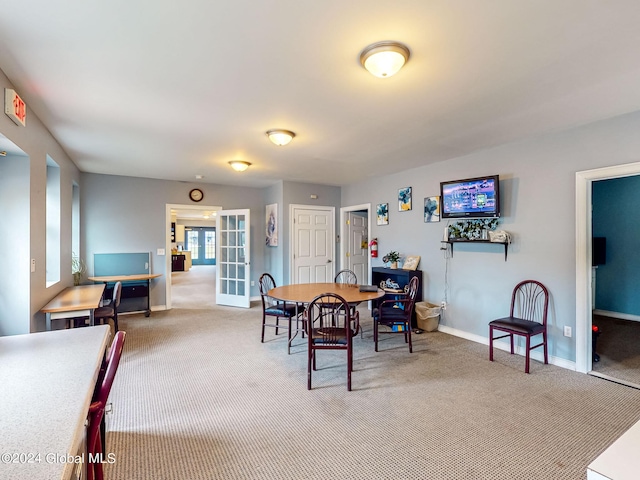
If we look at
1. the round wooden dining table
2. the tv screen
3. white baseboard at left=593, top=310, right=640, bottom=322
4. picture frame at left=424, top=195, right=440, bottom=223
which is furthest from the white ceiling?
white baseboard at left=593, top=310, right=640, bottom=322

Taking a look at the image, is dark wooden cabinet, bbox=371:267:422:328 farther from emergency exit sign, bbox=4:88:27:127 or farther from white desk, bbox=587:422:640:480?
emergency exit sign, bbox=4:88:27:127

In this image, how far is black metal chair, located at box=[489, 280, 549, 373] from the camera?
331 cm

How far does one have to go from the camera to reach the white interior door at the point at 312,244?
641 centimetres

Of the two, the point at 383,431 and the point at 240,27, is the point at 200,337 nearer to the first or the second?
the point at 383,431

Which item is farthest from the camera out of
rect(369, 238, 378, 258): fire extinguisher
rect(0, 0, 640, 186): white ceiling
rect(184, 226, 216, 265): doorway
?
rect(184, 226, 216, 265): doorway

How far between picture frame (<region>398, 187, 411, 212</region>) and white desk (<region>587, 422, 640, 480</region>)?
4.54 metres

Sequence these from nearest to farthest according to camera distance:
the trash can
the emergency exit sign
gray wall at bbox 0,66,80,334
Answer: the emergency exit sign < gray wall at bbox 0,66,80,334 < the trash can

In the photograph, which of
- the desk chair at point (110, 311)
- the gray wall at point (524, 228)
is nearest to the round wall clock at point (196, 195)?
the desk chair at point (110, 311)

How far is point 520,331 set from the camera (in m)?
3.23

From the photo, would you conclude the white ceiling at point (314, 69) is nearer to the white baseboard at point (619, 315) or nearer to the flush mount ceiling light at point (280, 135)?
the flush mount ceiling light at point (280, 135)

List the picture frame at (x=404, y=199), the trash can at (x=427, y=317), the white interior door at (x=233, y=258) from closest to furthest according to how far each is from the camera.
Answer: the trash can at (x=427, y=317), the picture frame at (x=404, y=199), the white interior door at (x=233, y=258)

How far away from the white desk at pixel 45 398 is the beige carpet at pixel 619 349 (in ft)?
14.0

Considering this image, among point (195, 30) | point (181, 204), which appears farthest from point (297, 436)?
point (181, 204)

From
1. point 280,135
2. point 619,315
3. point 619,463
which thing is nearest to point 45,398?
point 619,463
